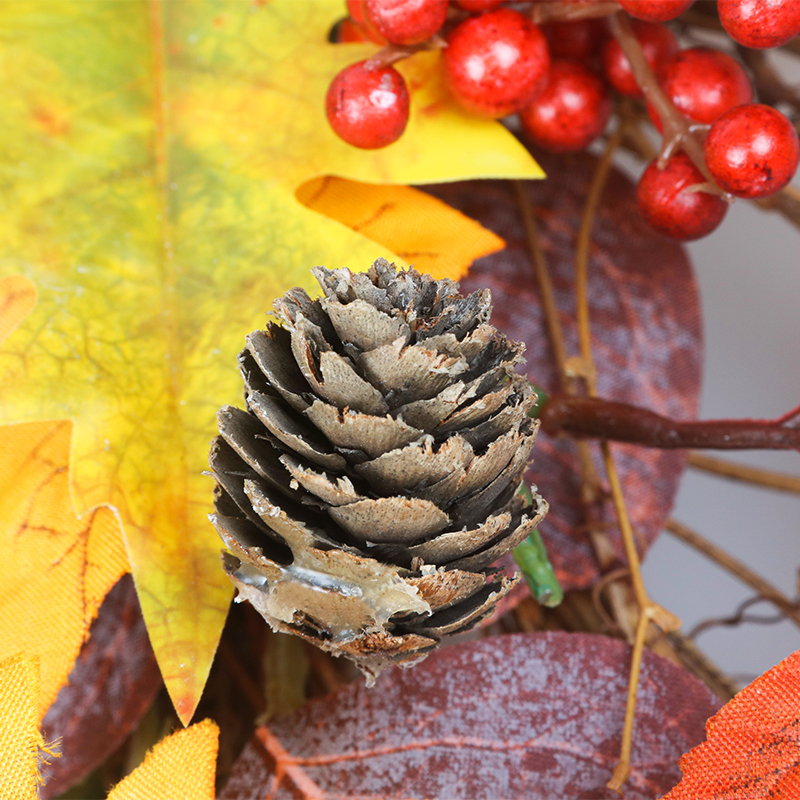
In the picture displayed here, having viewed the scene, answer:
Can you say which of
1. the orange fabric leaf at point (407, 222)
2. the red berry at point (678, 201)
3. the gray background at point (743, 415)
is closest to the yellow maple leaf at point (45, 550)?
the orange fabric leaf at point (407, 222)

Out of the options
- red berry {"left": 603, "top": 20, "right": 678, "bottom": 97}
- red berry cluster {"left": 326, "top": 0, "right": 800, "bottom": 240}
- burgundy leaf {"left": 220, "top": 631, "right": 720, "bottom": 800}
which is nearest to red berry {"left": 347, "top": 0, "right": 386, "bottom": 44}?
red berry cluster {"left": 326, "top": 0, "right": 800, "bottom": 240}

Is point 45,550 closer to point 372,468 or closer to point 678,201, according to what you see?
point 372,468

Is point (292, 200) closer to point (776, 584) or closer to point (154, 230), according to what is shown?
point (154, 230)

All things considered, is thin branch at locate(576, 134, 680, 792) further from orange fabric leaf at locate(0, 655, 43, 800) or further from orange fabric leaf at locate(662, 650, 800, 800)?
orange fabric leaf at locate(0, 655, 43, 800)

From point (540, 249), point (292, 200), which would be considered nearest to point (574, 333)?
point (540, 249)

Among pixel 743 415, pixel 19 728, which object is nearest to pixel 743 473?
pixel 743 415

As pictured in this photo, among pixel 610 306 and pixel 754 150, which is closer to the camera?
pixel 754 150

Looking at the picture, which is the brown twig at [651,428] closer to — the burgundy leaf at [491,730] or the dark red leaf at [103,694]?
the burgundy leaf at [491,730]
